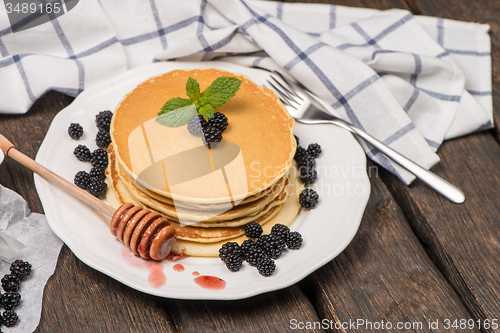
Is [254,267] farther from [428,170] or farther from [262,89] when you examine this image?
[428,170]

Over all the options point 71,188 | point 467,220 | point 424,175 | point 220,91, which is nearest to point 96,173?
point 71,188

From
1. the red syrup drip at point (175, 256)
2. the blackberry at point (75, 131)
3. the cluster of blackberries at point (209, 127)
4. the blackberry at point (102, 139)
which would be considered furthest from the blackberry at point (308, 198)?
the blackberry at point (75, 131)

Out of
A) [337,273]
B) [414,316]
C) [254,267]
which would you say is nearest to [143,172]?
[254,267]

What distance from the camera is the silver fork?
72.1 inches

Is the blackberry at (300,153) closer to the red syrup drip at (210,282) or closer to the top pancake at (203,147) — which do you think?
the top pancake at (203,147)

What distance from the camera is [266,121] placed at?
70.9 inches

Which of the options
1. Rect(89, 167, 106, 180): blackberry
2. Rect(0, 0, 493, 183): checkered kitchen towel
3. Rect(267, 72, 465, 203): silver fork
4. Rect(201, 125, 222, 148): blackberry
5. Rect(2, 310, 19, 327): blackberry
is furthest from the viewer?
Rect(0, 0, 493, 183): checkered kitchen towel

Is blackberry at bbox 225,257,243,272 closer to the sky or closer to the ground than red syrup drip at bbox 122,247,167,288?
closer to the ground

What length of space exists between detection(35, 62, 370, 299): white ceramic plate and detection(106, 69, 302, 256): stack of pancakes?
111 mm

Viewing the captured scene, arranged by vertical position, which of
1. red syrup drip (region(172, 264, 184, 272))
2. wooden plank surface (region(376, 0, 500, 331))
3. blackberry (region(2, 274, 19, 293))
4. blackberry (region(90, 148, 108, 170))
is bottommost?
wooden plank surface (region(376, 0, 500, 331))

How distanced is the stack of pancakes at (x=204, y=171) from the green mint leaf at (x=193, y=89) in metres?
0.13

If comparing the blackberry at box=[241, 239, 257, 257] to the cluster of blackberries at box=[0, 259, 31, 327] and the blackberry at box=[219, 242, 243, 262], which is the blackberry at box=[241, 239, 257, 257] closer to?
the blackberry at box=[219, 242, 243, 262]

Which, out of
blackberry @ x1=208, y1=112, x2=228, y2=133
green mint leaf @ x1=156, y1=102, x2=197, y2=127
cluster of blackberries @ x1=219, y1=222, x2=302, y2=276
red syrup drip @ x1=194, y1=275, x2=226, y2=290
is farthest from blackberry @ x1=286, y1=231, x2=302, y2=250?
green mint leaf @ x1=156, y1=102, x2=197, y2=127

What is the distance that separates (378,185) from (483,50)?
105 cm
